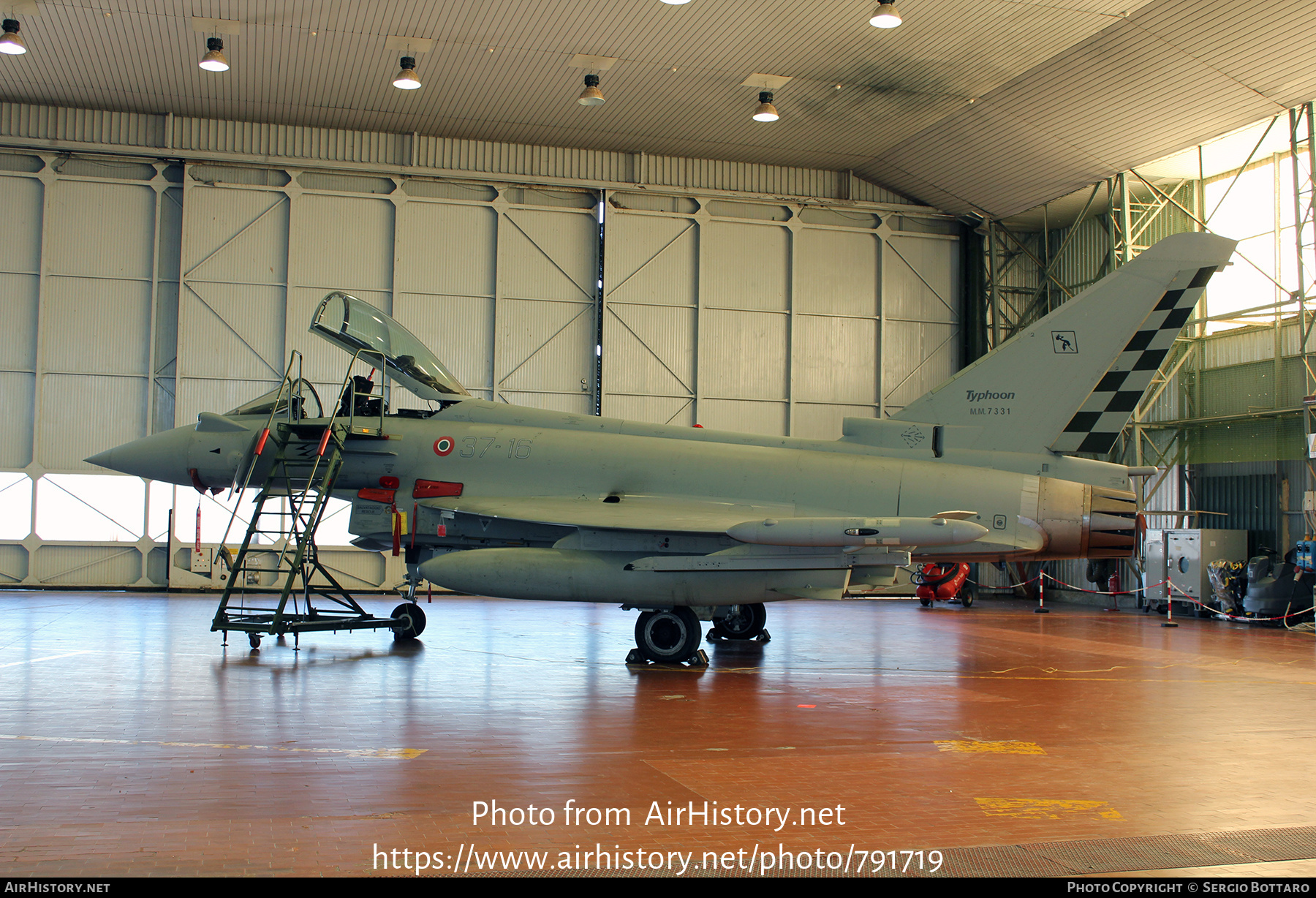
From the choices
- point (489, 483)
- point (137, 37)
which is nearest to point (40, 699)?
point (489, 483)

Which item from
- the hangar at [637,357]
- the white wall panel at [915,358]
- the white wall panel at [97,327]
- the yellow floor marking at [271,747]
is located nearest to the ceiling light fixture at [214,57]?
the hangar at [637,357]

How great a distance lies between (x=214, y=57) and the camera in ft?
56.6

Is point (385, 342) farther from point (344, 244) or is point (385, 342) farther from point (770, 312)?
point (770, 312)

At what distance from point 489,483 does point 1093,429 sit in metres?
6.67

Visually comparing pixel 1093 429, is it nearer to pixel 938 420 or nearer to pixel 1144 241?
pixel 938 420

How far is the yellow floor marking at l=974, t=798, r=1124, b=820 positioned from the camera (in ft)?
15.4

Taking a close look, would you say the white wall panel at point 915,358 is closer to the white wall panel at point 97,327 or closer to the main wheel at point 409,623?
the main wheel at point 409,623

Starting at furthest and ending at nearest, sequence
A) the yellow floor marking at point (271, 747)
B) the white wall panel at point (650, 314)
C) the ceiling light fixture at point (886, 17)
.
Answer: the white wall panel at point (650, 314) → the ceiling light fixture at point (886, 17) → the yellow floor marking at point (271, 747)

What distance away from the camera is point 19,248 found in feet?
71.5

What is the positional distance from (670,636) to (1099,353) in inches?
213

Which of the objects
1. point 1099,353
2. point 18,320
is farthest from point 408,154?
point 1099,353

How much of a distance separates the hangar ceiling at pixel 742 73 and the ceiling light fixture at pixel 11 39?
332 mm

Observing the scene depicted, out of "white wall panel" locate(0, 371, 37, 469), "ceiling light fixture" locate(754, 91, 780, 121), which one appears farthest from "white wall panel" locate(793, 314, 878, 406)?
"white wall panel" locate(0, 371, 37, 469)

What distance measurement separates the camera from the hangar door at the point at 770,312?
24.2 m
